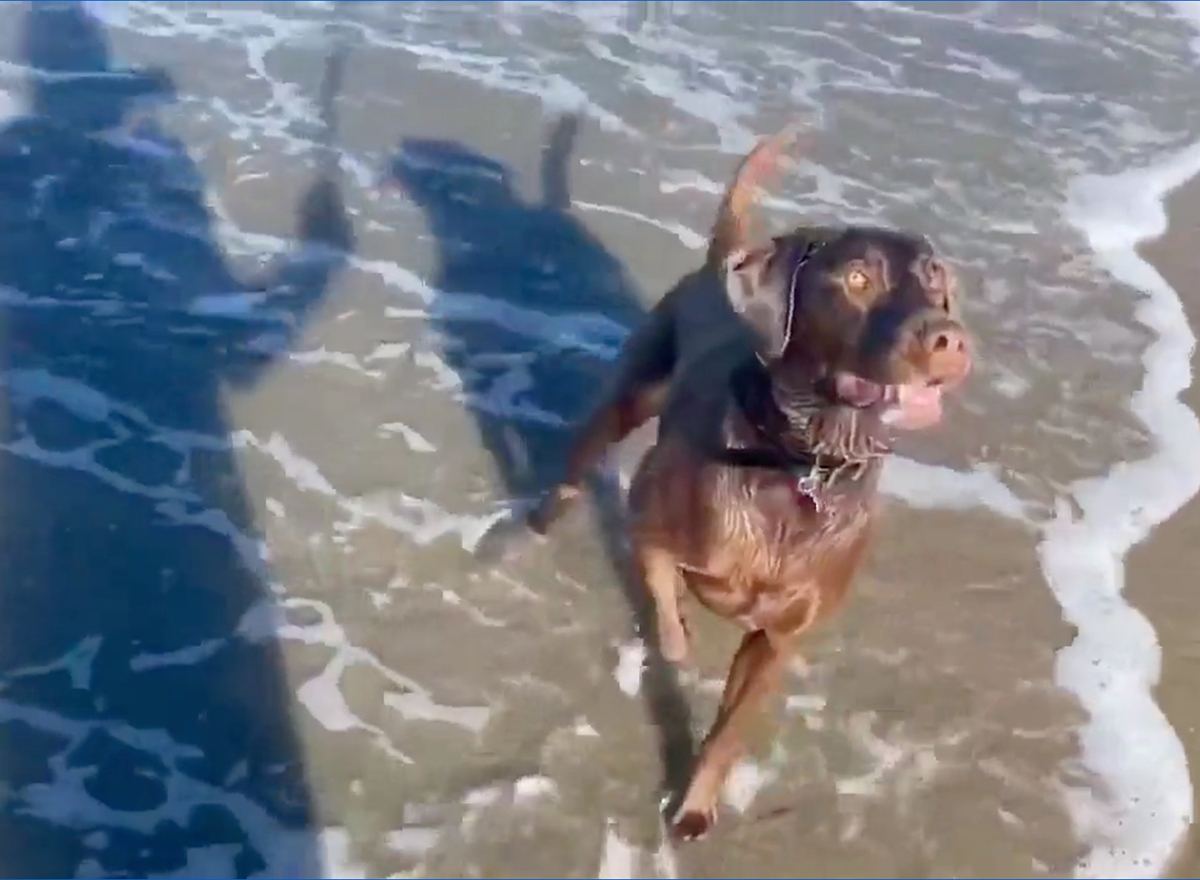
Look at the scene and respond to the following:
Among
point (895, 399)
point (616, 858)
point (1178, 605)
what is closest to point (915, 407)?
point (895, 399)

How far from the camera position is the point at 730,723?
370cm

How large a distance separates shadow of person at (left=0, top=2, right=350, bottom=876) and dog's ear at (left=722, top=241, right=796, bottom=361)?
1899mm

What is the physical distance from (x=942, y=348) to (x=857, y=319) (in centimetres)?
22

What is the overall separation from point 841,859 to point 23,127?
5860mm

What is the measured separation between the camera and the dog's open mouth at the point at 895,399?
307 cm

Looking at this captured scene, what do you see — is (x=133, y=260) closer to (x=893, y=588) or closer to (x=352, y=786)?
(x=352, y=786)

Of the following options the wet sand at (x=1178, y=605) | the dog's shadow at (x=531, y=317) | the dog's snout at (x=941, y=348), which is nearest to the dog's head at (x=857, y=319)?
the dog's snout at (x=941, y=348)

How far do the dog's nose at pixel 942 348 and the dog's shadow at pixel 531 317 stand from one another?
5.08 feet

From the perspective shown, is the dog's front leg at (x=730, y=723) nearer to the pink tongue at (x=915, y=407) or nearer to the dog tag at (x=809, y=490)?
the dog tag at (x=809, y=490)

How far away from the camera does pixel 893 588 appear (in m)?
4.59

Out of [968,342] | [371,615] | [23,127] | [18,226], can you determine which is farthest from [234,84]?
[968,342]

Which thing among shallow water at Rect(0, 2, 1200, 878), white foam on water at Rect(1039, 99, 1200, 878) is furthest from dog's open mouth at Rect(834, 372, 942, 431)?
white foam on water at Rect(1039, 99, 1200, 878)

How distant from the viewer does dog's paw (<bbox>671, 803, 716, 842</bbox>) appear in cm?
375

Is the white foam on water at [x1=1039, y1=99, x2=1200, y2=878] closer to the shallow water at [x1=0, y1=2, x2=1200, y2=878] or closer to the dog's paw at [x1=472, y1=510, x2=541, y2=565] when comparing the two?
the shallow water at [x1=0, y1=2, x2=1200, y2=878]
